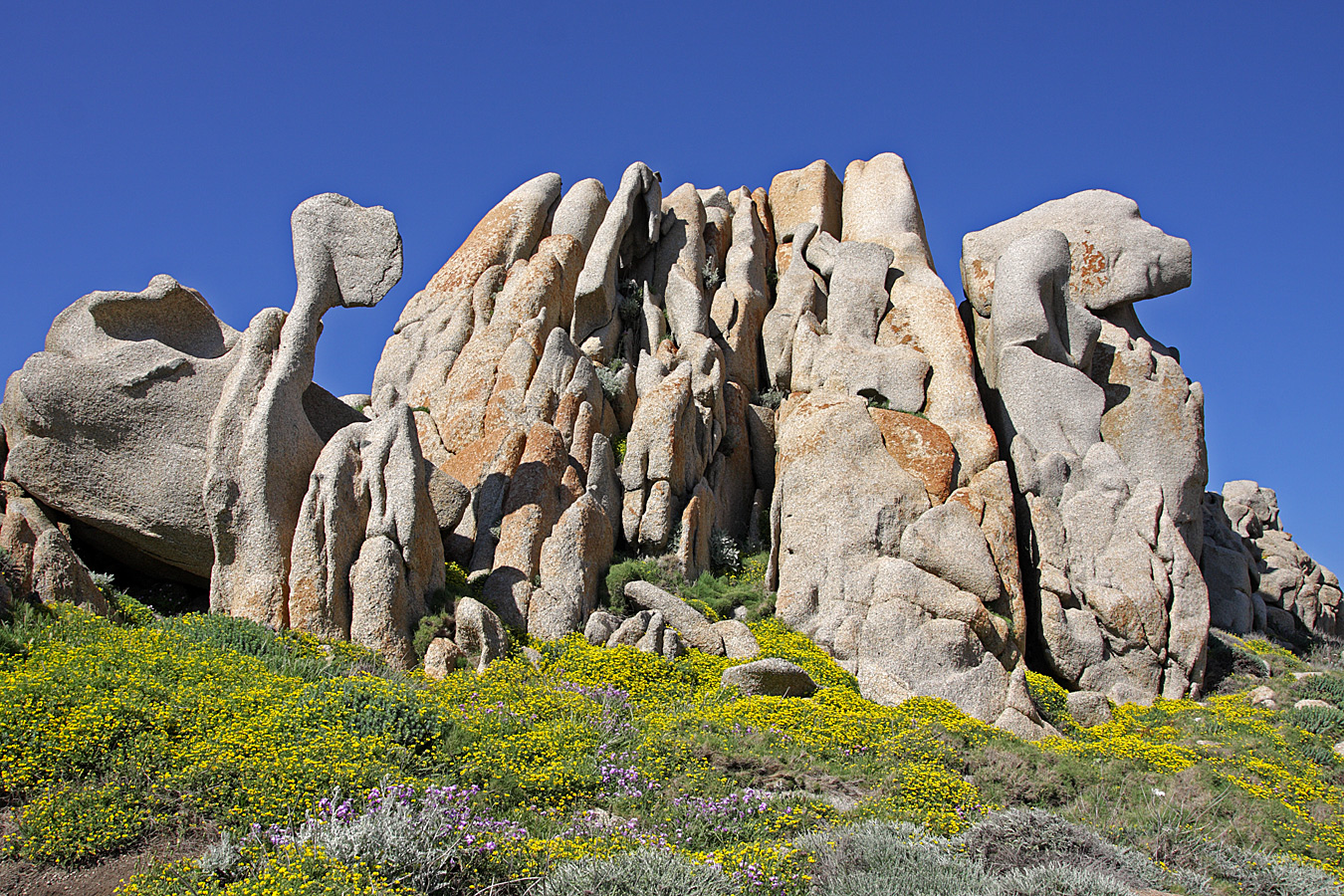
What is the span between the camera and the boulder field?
13.9m

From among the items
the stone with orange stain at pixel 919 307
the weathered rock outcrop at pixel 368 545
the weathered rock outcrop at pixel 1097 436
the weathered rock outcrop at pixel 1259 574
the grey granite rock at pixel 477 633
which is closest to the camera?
the weathered rock outcrop at pixel 368 545

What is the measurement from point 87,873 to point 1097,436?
60.8 ft

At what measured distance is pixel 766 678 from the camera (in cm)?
1383

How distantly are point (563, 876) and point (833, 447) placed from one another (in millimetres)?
11606

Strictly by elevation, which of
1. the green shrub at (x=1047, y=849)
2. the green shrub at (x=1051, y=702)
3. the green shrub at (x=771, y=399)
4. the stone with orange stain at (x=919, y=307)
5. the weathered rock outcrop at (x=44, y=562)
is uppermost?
the stone with orange stain at (x=919, y=307)

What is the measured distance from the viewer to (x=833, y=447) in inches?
718

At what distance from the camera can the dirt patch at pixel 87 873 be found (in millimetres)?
7539

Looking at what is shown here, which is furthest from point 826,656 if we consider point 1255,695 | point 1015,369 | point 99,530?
point 99,530

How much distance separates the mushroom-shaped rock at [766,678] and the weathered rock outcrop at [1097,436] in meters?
5.77

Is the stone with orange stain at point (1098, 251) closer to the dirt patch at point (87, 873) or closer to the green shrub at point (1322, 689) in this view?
the green shrub at point (1322, 689)

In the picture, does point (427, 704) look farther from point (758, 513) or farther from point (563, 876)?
point (758, 513)

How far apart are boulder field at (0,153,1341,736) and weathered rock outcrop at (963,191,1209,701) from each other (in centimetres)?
7

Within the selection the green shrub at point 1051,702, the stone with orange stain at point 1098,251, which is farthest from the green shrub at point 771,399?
the green shrub at point 1051,702

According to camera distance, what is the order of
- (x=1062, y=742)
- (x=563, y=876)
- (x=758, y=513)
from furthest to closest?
(x=758, y=513) → (x=1062, y=742) → (x=563, y=876)
